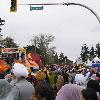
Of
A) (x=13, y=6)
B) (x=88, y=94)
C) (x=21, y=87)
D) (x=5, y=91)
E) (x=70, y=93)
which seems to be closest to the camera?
(x=70, y=93)

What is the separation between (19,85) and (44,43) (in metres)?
120

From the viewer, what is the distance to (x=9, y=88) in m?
7.85

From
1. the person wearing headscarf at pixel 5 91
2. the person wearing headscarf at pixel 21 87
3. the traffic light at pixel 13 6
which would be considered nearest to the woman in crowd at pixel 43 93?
the person wearing headscarf at pixel 5 91

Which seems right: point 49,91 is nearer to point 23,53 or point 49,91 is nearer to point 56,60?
point 23,53

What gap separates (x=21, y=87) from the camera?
26.9ft

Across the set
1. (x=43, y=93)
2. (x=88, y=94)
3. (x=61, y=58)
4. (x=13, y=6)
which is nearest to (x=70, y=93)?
(x=88, y=94)

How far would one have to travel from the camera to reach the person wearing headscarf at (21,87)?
8.07 m

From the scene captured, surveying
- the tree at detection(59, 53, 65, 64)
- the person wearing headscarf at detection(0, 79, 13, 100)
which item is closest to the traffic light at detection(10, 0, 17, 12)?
the person wearing headscarf at detection(0, 79, 13, 100)

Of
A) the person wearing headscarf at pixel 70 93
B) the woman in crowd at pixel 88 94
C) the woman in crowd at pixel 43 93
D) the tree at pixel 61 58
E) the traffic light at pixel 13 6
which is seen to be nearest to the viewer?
the person wearing headscarf at pixel 70 93

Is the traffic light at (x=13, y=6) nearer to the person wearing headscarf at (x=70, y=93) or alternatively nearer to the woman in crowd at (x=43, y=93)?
the woman in crowd at (x=43, y=93)

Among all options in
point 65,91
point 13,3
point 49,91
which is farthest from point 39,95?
point 13,3

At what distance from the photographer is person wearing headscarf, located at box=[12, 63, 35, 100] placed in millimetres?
8070

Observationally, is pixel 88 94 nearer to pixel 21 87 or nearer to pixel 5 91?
pixel 5 91

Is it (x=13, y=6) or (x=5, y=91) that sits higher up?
(x=13, y=6)
